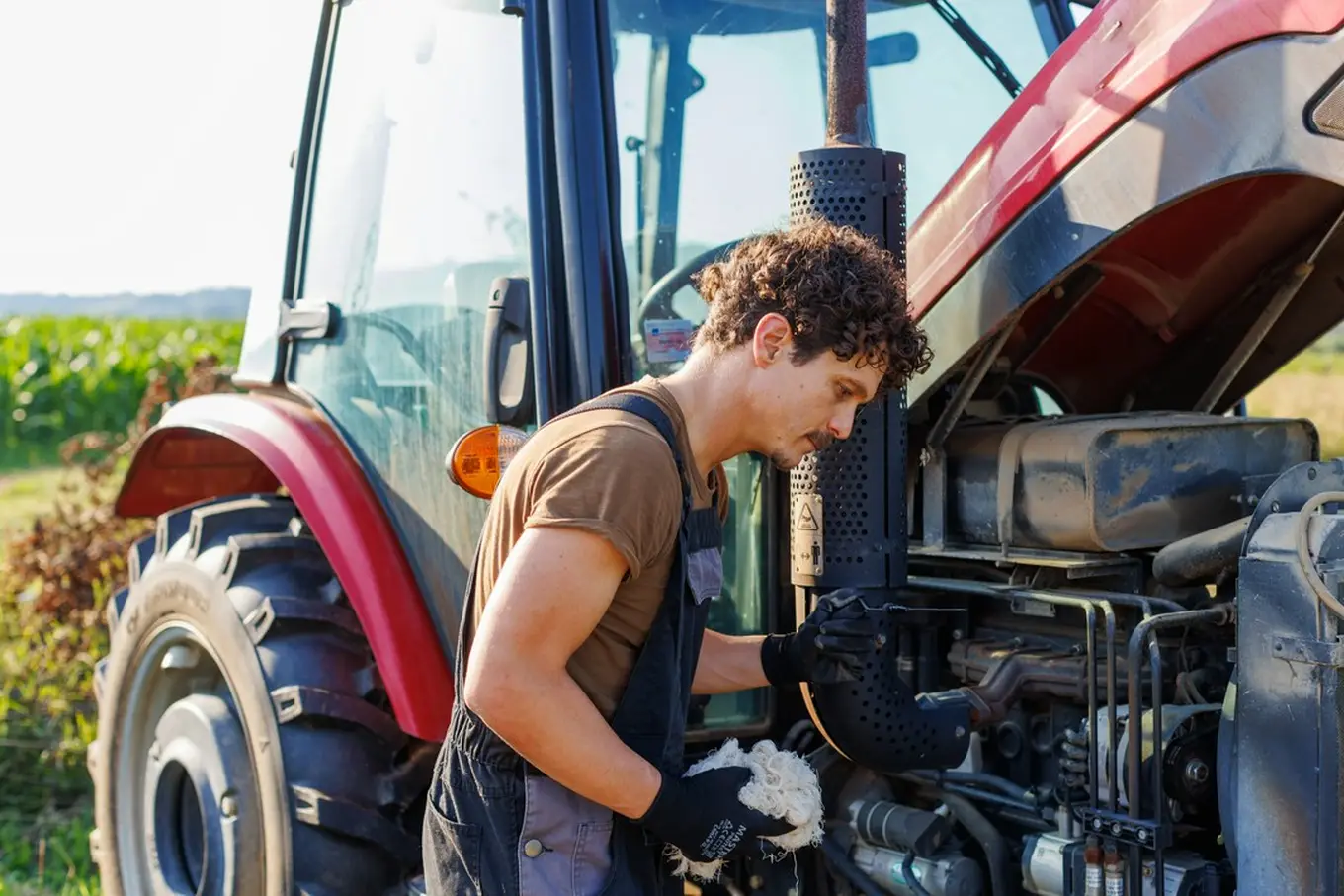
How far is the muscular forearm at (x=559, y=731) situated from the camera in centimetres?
191

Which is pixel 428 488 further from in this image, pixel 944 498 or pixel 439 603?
pixel 944 498

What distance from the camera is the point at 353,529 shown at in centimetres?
298

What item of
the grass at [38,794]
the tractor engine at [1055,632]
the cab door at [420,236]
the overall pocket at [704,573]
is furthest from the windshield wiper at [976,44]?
the grass at [38,794]

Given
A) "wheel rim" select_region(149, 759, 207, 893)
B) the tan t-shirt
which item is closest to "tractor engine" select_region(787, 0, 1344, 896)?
the tan t-shirt

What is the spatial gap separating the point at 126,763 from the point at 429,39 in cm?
196

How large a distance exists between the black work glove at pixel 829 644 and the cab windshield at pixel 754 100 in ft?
1.93

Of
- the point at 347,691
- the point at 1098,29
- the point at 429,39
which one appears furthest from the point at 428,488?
the point at 1098,29

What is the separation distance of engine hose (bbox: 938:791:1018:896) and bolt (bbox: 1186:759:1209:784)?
39 centimetres

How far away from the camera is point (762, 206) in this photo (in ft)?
9.48

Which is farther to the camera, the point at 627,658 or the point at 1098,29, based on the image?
the point at 1098,29

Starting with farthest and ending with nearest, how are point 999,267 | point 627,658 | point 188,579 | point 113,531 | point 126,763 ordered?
point 113,531 → point 126,763 → point 188,579 → point 999,267 → point 627,658

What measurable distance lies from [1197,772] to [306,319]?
2151 millimetres

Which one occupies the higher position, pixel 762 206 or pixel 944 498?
pixel 762 206

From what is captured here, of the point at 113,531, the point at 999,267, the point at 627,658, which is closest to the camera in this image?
the point at 627,658
